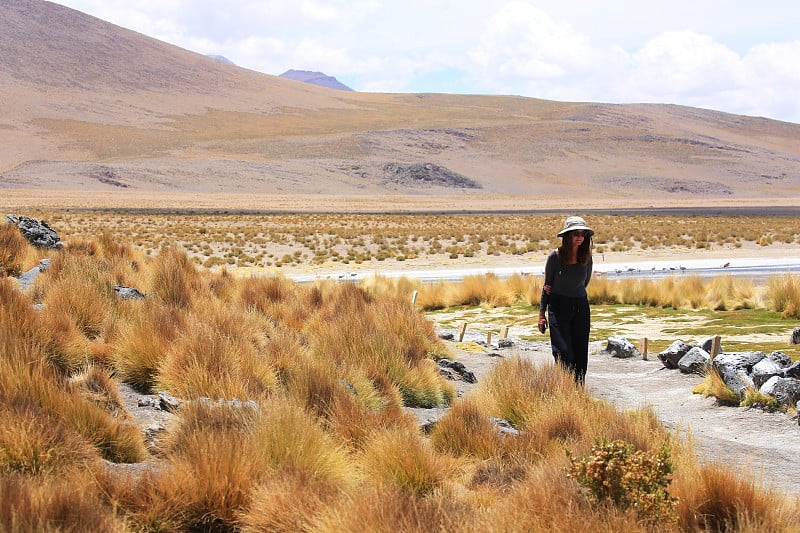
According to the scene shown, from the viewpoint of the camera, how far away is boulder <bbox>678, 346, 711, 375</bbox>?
9344mm

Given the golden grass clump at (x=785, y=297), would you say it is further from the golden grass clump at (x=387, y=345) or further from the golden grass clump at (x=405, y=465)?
the golden grass clump at (x=405, y=465)

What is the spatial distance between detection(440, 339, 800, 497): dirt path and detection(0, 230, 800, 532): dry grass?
0.76 m

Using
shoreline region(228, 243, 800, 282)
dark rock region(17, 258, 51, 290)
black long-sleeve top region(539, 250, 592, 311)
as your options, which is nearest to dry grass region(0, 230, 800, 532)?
black long-sleeve top region(539, 250, 592, 311)

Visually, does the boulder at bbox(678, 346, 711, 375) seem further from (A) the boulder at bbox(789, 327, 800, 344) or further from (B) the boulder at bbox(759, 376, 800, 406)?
(A) the boulder at bbox(789, 327, 800, 344)

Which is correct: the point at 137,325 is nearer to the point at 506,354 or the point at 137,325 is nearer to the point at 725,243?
the point at 506,354

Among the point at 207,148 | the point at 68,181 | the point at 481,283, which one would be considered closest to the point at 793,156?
the point at 207,148

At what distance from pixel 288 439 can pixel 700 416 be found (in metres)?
4.58

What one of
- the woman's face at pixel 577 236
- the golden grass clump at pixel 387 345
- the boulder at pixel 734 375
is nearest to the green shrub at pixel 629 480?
the woman's face at pixel 577 236

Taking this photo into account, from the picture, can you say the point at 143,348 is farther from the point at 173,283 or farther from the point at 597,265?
the point at 597,265

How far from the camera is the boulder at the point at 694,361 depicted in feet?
30.7

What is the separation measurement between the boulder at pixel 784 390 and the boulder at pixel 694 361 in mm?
1578

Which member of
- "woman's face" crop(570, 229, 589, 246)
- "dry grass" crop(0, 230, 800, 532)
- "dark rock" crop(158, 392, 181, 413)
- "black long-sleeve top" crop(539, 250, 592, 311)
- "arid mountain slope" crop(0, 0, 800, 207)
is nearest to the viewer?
"dry grass" crop(0, 230, 800, 532)

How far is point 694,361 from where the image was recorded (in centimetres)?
944

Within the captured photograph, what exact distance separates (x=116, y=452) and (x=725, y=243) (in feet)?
129
